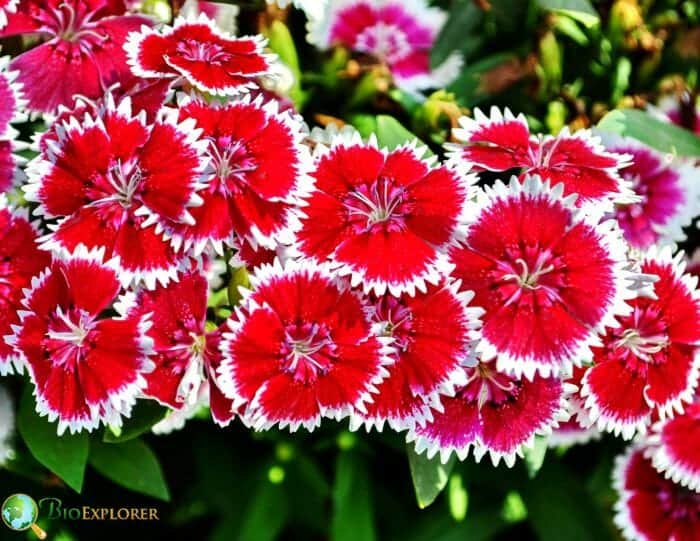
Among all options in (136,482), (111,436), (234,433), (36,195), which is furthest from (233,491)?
(36,195)

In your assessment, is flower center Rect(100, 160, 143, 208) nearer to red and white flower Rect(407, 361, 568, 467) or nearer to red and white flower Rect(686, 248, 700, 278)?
red and white flower Rect(407, 361, 568, 467)

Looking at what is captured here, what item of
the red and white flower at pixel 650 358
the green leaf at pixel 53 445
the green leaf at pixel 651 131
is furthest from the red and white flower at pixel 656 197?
the green leaf at pixel 53 445

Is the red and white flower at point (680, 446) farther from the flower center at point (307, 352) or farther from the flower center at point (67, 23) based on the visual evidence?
the flower center at point (67, 23)

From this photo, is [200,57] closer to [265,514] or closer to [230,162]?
[230,162]

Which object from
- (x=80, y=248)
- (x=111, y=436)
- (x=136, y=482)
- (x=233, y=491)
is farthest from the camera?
(x=233, y=491)

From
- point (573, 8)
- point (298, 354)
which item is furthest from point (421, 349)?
point (573, 8)

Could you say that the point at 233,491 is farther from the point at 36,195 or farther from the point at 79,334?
A: the point at 36,195
